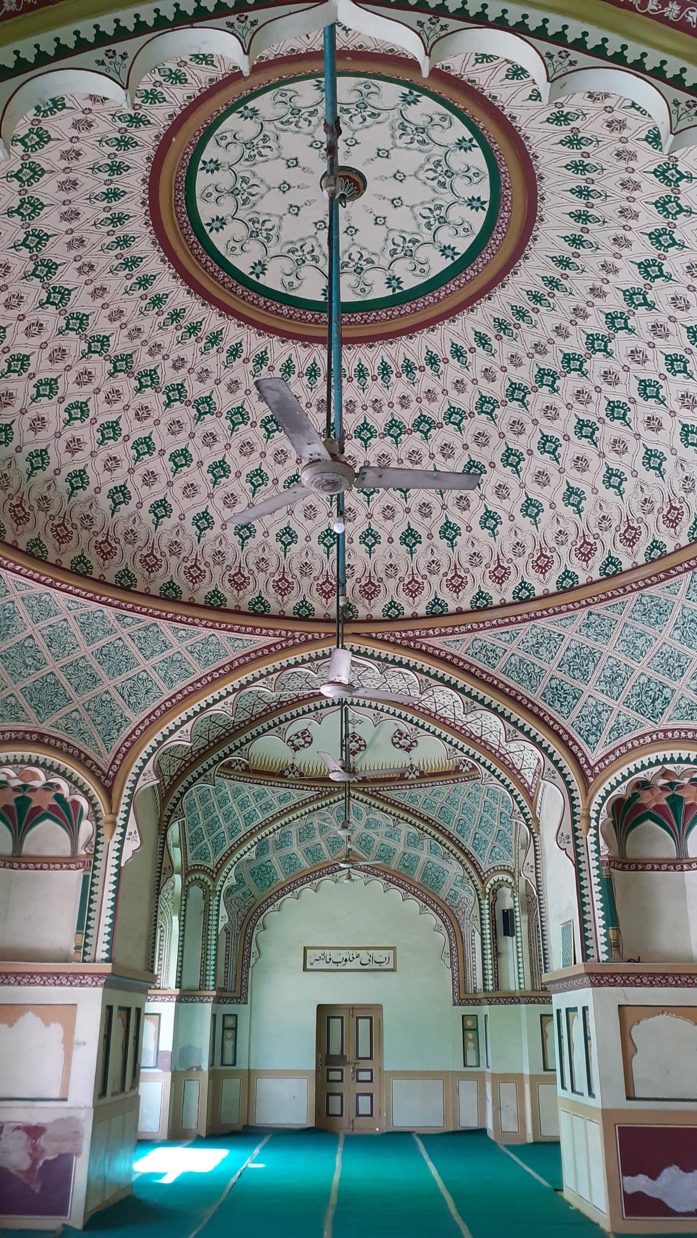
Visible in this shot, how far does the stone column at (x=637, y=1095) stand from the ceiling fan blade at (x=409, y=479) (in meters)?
5.45

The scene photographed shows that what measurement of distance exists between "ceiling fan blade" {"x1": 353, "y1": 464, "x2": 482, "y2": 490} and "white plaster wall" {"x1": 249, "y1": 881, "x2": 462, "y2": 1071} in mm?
12917

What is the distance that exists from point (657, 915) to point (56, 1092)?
584cm

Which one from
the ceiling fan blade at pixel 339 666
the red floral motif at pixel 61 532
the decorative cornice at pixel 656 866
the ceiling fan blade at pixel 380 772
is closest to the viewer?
the ceiling fan blade at pixel 339 666

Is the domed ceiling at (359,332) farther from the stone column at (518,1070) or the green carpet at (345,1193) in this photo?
the stone column at (518,1070)

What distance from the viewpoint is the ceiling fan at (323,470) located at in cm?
493

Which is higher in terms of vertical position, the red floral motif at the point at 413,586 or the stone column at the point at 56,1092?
the red floral motif at the point at 413,586

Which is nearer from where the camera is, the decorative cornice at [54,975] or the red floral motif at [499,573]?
the decorative cornice at [54,975]

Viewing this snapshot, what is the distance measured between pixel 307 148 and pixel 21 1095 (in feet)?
27.2

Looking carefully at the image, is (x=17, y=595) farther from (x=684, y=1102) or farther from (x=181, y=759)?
(x=684, y=1102)

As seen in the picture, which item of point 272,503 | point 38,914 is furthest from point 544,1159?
point 272,503

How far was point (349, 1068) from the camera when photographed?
16.8 metres

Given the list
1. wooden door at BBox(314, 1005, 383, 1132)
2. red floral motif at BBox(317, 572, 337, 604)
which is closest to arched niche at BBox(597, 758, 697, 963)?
red floral motif at BBox(317, 572, 337, 604)

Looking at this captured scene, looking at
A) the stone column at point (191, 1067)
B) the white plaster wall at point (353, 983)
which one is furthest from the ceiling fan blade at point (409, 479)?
the white plaster wall at point (353, 983)

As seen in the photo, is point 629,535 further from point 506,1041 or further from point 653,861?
point 506,1041
